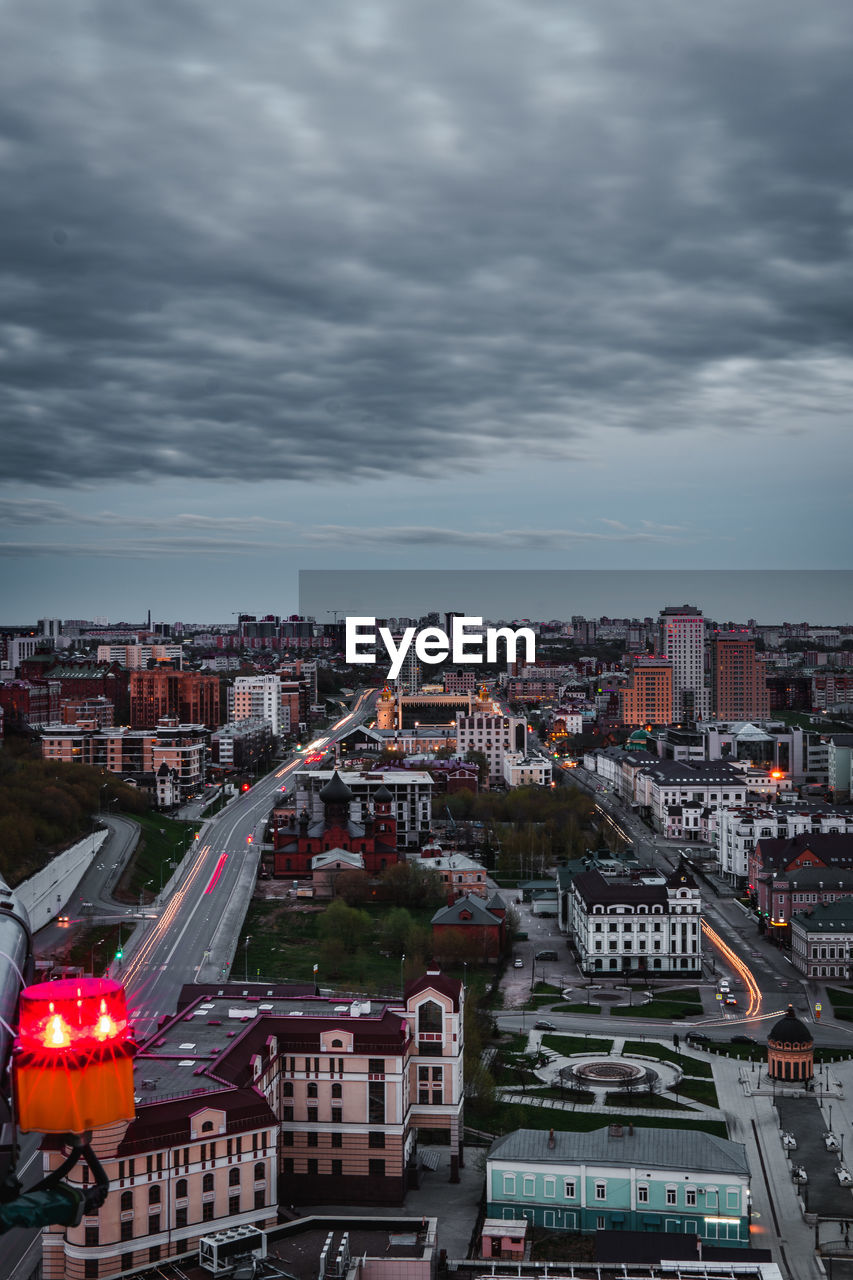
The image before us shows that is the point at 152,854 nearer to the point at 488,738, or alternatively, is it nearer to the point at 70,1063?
the point at 488,738

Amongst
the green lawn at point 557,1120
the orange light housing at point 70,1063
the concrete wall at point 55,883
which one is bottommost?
the green lawn at point 557,1120

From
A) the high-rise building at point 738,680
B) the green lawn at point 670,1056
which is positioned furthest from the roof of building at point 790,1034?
the high-rise building at point 738,680

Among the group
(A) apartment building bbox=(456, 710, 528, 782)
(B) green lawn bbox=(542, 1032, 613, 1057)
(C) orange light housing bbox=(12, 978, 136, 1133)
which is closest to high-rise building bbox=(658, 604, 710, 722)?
(A) apartment building bbox=(456, 710, 528, 782)

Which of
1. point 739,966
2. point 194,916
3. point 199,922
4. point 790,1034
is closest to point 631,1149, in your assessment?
point 790,1034

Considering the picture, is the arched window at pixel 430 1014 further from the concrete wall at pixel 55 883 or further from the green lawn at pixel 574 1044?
the concrete wall at pixel 55 883

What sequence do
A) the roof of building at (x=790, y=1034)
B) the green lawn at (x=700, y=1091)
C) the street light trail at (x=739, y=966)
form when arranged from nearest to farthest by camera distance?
the green lawn at (x=700, y=1091) < the roof of building at (x=790, y=1034) < the street light trail at (x=739, y=966)

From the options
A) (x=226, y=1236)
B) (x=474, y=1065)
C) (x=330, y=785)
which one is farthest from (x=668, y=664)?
(x=226, y=1236)

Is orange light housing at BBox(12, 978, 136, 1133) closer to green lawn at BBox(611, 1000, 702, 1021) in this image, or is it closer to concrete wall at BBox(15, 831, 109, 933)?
green lawn at BBox(611, 1000, 702, 1021)
